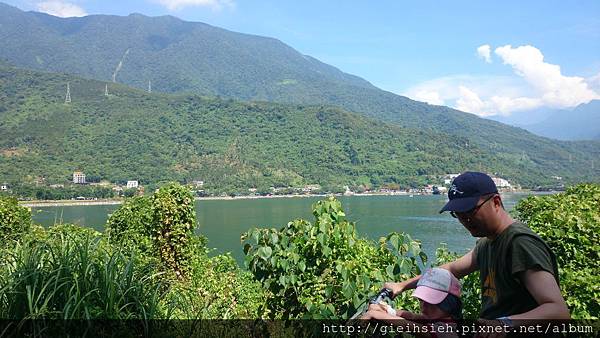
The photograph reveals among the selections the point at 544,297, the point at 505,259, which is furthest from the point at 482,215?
the point at 544,297

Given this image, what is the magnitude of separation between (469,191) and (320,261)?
1.39m

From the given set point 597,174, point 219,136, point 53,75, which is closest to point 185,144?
point 219,136

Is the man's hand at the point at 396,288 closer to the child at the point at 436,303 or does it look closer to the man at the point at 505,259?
the child at the point at 436,303

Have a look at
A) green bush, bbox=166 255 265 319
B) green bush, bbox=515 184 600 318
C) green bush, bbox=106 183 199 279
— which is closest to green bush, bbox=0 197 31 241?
green bush, bbox=106 183 199 279

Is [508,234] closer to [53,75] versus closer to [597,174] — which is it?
[597,174]

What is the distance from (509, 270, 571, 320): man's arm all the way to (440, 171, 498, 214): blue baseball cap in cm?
33

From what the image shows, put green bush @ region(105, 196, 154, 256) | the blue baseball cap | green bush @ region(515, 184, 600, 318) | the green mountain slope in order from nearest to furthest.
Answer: the blue baseball cap
green bush @ region(515, 184, 600, 318)
green bush @ region(105, 196, 154, 256)
the green mountain slope

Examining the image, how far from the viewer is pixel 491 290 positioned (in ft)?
6.72

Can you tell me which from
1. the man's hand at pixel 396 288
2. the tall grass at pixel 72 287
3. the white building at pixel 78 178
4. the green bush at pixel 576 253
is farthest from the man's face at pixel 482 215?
the white building at pixel 78 178

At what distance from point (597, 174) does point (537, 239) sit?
13965cm

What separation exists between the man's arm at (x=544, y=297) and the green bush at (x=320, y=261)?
1.15 meters

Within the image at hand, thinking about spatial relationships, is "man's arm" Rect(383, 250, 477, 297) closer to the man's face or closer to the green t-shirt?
the green t-shirt

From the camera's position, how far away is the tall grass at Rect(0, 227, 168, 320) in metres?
2.60

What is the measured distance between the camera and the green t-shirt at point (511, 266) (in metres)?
1.78
